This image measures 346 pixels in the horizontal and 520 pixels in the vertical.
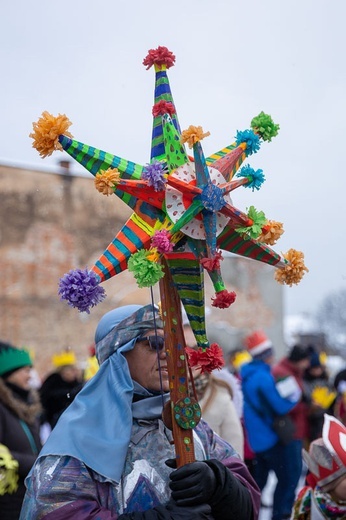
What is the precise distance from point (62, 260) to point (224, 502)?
19.5 metres

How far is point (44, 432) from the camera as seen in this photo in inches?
239

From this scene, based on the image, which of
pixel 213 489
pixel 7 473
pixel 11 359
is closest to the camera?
pixel 213 489

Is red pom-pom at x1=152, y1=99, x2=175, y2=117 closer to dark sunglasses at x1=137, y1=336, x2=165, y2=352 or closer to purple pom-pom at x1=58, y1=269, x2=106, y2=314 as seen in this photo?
purple pom-pom at x1=58, y1=269, x2=106, y2=314

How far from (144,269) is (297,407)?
6111 mm

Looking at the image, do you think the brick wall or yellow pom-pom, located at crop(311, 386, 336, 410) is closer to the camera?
yellow pom-pom, located at crop(311, 386, 336, 410)

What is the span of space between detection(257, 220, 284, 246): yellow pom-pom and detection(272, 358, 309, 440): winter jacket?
212 inches

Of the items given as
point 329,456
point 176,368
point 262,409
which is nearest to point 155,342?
point 176,368

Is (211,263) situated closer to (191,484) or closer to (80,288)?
(80,288)

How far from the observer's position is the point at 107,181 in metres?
2.46

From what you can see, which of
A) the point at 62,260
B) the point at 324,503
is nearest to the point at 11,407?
the point at 324,503

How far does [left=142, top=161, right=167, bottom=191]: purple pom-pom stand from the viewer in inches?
98.3

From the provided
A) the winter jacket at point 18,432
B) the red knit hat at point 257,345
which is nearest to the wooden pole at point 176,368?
the winter jacket at point 18,432

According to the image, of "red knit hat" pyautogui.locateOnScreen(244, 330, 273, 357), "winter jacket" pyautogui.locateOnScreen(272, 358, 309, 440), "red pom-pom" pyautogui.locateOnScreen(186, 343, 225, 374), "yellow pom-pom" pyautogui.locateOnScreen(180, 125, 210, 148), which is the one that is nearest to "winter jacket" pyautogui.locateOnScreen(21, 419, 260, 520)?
"red pom-pom" pyautogui.locateOnScreen(186, 343, 225, 374)

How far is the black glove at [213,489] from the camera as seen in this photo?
249 cm
